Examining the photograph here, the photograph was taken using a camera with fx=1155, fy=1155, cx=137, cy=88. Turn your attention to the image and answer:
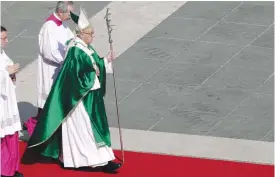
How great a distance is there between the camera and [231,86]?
15508mm

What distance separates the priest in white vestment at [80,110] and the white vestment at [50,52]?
24.6 inches

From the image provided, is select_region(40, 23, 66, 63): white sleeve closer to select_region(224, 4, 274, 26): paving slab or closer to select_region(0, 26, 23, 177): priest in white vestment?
select_region(0, 26, 23, 177): priest in white vestment

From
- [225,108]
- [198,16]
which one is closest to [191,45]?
[198,16]

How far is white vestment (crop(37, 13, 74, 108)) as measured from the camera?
44.9 feet

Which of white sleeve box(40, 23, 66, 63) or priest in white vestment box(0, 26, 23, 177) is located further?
white sleeve box(40, 23, 66, 63)

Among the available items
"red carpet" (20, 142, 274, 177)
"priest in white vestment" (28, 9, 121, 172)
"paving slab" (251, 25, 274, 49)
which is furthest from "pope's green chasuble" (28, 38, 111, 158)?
"paving slab" (251, 25, 274, 49)

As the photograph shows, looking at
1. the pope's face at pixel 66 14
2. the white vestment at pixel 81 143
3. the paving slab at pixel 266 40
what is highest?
the pope's face at pixel 66 14

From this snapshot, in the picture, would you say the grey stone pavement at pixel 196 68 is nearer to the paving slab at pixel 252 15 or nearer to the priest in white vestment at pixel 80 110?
the paving slab at pixel 252 15

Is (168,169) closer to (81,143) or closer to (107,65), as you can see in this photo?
(81,143)

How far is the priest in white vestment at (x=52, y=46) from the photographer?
44.9ft

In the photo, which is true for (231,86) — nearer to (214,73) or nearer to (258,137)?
(214,73)

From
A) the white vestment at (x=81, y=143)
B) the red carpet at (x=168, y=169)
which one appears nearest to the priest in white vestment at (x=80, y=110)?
the white vestment at (x=81, y=143)

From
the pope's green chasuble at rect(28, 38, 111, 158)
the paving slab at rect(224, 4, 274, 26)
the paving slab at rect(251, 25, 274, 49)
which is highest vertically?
the pope's green chasuble at rect(28, 38, 111, 158)

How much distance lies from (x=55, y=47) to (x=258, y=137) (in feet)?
8.91
